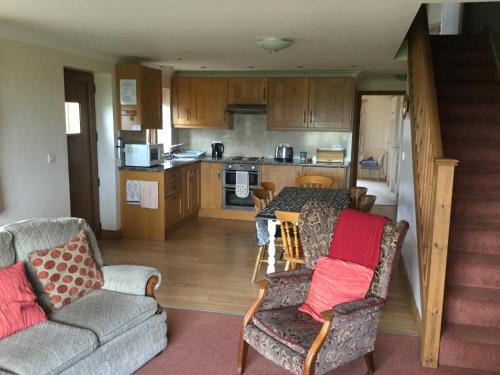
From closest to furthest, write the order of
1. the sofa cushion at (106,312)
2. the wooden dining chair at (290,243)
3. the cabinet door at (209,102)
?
the sofa cushion at (106,312)
the wooden dining chair at (290,243)
the cabinet door at (209,102)

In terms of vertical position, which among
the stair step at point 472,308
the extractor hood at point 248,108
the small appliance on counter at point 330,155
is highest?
the extractor hood at point 248,108

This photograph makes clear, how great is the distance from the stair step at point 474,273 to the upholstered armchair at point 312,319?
78 cm

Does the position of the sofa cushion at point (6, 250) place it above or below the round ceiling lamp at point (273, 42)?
below

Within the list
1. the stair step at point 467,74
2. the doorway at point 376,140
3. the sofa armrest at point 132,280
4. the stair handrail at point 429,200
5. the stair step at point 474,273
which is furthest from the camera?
the doorway at point 376,140

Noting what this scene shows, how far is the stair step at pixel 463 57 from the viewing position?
4.83 metres

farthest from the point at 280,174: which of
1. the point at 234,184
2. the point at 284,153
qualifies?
the point at 234,184

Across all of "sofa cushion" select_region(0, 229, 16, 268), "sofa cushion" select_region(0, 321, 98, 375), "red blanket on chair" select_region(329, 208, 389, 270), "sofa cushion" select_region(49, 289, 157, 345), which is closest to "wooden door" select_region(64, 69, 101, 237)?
"sofa cushion" select_region(0, 229, 16, 268)

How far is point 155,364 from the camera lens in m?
2.84

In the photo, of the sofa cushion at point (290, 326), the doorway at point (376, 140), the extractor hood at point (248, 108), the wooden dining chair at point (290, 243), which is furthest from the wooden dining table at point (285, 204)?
the doorway at point (376, 140)

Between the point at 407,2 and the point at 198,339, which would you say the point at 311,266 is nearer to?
the point at 198,339

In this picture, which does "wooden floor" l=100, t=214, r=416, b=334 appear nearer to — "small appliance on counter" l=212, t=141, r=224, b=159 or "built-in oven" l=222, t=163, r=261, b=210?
"built-in oven" l=222, t=163, r=261, b=210

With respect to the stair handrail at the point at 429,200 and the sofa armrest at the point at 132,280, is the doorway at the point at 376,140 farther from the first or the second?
the sofa armrest at the point at 132,280

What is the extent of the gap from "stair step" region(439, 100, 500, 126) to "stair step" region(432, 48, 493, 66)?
0.75 meters

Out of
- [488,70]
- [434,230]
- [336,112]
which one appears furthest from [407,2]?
[336,112]
